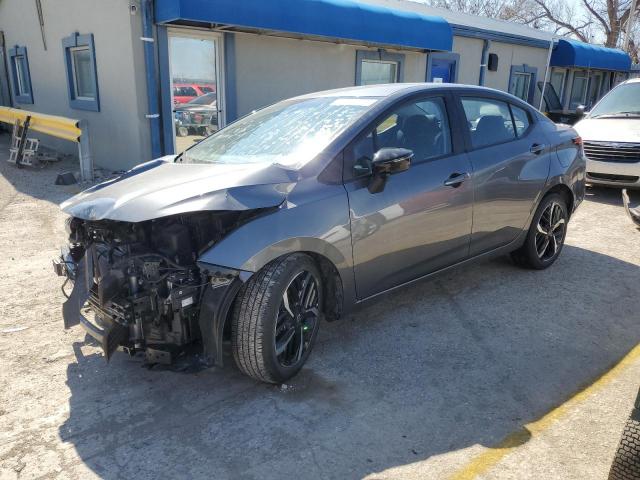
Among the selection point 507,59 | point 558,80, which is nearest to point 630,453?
point 507,59

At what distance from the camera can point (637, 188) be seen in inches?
311

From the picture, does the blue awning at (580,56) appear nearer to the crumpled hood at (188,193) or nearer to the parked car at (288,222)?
the parked car at (288,222)

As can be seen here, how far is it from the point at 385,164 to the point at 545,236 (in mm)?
2440

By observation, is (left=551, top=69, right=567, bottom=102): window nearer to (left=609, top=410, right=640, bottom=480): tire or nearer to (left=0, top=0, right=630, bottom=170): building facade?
(left=0, top=0, right=630, bottom=170): building facade

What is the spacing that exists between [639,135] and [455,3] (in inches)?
1395

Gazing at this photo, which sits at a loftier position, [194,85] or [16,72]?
[194,85]

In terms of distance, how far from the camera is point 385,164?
314cm

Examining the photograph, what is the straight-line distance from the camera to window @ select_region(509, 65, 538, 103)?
16000 millimetres

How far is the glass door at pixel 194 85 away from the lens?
28.5 feet

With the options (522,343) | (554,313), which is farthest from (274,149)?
(554,313)

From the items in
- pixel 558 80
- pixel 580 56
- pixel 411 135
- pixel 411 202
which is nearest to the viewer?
pixel 411 202

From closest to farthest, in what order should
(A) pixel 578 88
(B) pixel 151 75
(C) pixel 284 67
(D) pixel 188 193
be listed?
(D) pixel 188 193
(B) pixel 151 75
(C) pixel 284 67
(A) pixel 578 88

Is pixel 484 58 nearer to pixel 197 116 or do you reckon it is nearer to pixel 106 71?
pixel 197 116

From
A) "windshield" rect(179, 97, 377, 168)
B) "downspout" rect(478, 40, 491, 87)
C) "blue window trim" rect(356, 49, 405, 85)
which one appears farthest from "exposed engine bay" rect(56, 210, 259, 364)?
"downspout" rect(478, 40, 491, 87)
